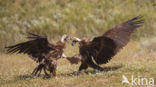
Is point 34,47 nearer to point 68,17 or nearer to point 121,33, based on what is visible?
point 121,33

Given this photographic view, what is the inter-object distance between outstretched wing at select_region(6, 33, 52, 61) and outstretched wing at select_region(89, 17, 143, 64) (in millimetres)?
1211

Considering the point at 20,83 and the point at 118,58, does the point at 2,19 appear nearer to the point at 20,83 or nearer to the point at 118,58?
the point at 118,58

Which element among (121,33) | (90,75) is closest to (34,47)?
(90,75)

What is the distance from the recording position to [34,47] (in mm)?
8875

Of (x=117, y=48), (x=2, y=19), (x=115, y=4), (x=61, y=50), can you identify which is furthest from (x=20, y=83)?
(x=115, y=4)

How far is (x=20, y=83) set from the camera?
902 cm

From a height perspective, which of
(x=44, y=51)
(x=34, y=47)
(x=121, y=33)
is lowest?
(x=44, y=51)

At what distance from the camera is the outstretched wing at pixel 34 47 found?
8609mm

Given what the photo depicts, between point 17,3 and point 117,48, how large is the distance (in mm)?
13115

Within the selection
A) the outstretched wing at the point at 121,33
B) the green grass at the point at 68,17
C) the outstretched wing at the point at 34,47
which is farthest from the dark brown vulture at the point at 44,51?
the green grass at the point at 68,17

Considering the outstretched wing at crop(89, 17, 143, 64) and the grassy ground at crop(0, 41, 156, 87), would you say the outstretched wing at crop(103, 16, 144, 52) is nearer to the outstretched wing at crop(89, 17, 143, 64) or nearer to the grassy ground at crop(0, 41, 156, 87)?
the outstretched wing at crop(89, 17, 143, 64)

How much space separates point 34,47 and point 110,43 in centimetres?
191

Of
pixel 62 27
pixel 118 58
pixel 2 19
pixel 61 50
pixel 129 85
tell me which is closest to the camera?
pixel 129 85

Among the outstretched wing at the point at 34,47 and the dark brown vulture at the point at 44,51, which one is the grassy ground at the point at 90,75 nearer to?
the dark brown vulture at the point at 44,51
